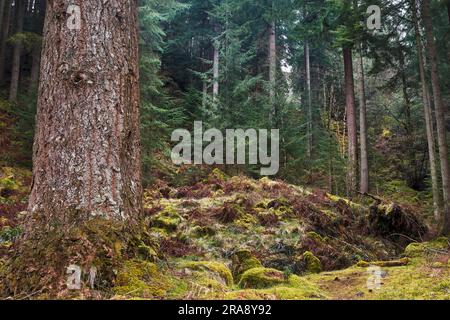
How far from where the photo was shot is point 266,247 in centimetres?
679

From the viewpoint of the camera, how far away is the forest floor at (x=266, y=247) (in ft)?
9.77

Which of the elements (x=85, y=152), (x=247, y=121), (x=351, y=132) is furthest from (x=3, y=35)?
(x=85, y=152)

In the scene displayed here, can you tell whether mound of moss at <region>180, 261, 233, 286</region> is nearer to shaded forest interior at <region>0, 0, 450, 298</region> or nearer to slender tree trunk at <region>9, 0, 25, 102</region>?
shaded forest interior at <region>0, 0, 450, 298</region>

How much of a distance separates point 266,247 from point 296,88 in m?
22.7

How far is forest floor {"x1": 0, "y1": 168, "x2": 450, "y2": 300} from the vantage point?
2977 millimetres

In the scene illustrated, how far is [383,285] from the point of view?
351cm

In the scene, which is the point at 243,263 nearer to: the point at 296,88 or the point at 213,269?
the point at 213,269

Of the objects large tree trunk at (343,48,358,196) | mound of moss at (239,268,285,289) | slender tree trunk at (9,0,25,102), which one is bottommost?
mound of moss at (239,268,285,289)

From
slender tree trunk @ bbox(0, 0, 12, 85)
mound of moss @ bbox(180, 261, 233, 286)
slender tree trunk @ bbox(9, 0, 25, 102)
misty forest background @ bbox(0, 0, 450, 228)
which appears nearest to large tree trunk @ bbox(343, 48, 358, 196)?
misty forest background @ bbox(0, 0, 450, 228)

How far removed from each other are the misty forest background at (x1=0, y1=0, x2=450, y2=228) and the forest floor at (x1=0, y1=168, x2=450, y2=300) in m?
2.40

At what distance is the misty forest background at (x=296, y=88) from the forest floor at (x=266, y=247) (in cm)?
240

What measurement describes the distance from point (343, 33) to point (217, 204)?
26.4ft

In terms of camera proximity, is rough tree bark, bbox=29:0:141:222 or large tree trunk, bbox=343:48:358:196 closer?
rough tree bark, bbox=29:0:141:222
